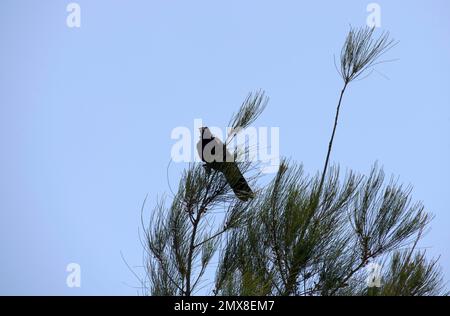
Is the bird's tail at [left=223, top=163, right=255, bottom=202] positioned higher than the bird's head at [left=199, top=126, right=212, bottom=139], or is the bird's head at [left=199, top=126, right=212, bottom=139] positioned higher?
the bird's head at [left=199, top=126, right=212, bottom=139]

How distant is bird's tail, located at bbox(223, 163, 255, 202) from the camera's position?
4.75m

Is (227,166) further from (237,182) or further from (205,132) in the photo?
(205,132)

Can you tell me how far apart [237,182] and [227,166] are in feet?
0.42

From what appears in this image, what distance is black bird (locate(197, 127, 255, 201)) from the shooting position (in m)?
4.73

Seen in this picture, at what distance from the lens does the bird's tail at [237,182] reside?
4746 millimetres

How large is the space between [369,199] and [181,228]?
1186 millimetres

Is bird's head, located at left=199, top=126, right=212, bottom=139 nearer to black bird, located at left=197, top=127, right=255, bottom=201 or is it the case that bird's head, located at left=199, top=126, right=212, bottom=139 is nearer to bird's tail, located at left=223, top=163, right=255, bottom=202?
black bird, located at left=197, top=127, right=255, bottom=201

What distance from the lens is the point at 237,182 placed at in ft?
15.7

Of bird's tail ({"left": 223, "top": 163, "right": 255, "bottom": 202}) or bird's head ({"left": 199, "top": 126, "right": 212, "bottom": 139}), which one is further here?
bird's head ({"left": 199, "top": 126, "right": 212, "bottom": 139})

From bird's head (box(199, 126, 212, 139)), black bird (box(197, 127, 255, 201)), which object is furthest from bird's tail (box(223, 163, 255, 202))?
bird's head (box(199, 126, 212, 139))

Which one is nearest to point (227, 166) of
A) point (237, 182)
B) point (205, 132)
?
point (237, 182)
